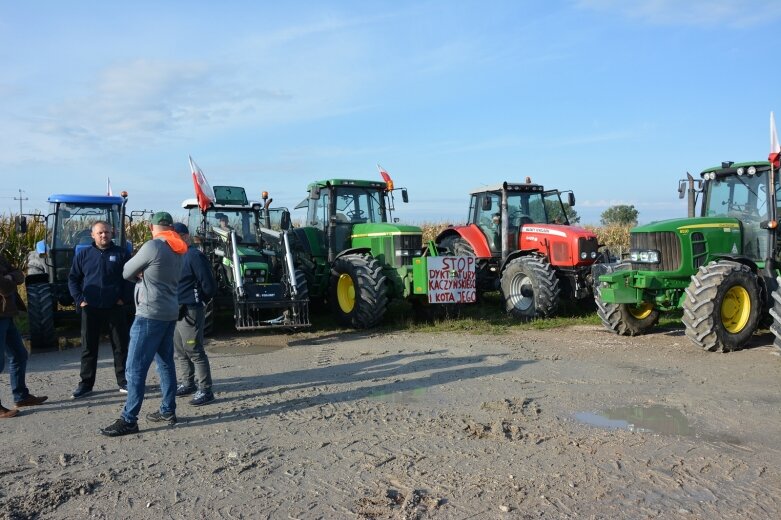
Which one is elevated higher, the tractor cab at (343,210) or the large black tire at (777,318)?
the tractor cab at (343,210)

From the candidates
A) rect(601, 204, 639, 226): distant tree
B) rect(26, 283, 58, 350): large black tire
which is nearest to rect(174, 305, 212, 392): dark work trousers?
rect(26, 283, 58, 350): large black tire

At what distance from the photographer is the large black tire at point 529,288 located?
11.4 m

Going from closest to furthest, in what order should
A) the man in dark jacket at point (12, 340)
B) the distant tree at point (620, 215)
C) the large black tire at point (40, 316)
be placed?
the man in dark jacket at point (12, 340), the large black tire at point (40, 316), the distant tree at point (620, 215)

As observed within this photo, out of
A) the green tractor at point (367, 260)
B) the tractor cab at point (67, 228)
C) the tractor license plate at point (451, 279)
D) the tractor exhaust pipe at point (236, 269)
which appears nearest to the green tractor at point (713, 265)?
the tractor license plate at point (451, 279)

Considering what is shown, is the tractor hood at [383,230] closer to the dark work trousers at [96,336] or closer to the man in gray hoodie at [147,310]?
the dark work trousers at [96,336]

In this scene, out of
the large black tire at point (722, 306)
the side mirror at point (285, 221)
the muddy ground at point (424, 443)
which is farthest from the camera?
the side mirror at point (285, 221)

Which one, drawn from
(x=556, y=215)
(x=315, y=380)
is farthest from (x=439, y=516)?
(x=556, y=215)

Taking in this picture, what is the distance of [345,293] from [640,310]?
181 inches

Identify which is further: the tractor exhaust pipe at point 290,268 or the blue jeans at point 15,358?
the tractor exhaust pipe at point 290,268

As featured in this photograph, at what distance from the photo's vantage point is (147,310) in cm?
543

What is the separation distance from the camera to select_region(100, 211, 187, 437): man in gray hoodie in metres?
5.42

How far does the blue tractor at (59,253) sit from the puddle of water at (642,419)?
7419mm

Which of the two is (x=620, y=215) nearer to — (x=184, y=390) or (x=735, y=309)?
(x=735, y=309)

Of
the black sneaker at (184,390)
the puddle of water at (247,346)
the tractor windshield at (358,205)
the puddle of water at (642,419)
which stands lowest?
the puddle of water at (642,419)
